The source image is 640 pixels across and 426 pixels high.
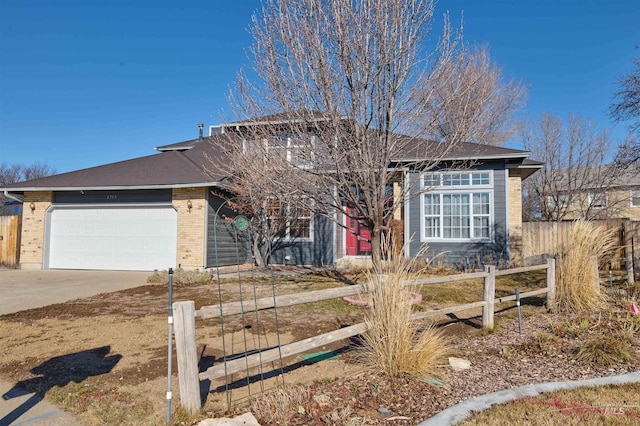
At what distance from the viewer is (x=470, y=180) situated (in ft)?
44.7

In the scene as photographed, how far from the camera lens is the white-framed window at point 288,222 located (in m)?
13.3

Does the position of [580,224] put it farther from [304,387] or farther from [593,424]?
[304,387]

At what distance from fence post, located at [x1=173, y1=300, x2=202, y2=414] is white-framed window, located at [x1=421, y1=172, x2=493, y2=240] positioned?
36.8 ft

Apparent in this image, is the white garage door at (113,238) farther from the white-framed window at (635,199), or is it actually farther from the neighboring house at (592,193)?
the white-framed window at (635,199)

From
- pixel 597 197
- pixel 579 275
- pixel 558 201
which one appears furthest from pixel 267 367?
pixel 597 197

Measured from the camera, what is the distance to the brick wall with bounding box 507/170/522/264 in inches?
532

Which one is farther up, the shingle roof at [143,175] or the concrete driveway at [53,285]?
the shingle roof at [143,175]

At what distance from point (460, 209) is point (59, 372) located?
12.3m

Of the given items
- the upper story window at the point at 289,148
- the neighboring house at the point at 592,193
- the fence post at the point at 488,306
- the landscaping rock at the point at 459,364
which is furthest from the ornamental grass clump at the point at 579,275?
the neighboring house at the point at 592,193

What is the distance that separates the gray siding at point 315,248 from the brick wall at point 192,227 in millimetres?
2904

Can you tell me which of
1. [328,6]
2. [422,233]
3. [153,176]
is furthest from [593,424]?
[153,176]

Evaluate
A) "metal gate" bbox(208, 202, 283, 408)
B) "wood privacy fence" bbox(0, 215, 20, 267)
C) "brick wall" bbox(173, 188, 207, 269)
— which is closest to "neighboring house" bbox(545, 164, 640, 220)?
"metal gate" bbox(208, 202, 283, 408)

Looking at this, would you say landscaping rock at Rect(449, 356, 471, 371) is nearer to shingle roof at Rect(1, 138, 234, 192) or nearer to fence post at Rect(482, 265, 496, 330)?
fence post at Rect(482, 265, 496, 330)

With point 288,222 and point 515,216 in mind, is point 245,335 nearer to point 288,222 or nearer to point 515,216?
point 288,222
